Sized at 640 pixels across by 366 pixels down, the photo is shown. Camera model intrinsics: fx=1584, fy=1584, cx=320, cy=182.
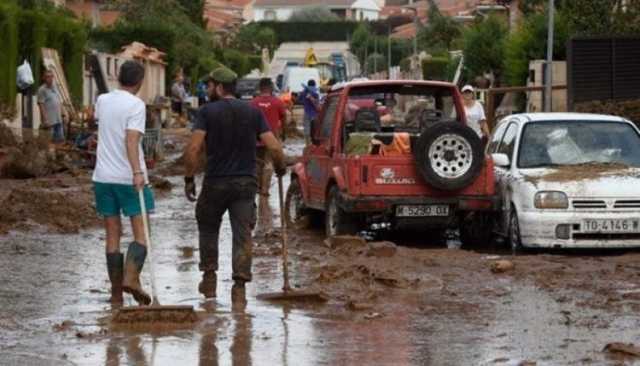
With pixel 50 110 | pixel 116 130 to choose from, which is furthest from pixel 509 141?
pixel 50 110

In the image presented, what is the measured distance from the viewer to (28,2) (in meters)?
44.0

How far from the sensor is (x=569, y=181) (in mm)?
15398

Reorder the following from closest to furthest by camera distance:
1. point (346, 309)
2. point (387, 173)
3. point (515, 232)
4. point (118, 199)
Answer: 1. point (118, 199)
2. point (346, 309)
3. point (515, 232)
4. point (387, 173)

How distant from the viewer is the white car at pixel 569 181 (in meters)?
15.2

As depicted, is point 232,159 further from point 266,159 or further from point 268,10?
point 268,10

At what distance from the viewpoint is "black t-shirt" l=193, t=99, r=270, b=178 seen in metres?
11.8

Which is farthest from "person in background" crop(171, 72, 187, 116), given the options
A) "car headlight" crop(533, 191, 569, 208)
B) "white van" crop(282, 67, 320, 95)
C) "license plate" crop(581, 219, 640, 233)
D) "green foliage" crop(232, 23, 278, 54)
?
"green foliage" crop(232, 23, 278, 54)

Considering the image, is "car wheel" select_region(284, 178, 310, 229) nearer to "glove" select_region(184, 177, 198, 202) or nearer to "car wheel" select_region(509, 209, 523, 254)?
"car wheel" select_region(509, 209, 523, 254)

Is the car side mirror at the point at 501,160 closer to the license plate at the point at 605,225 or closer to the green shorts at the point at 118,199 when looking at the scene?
the license plate at the point at 605,225

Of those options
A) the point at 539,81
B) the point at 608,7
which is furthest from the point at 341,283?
the point at 539,81

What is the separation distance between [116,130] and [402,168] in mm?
5429

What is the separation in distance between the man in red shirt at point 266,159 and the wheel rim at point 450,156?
7.44 ft

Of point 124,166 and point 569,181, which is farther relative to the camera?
point 569,181

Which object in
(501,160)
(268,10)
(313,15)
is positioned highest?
(268,10)
